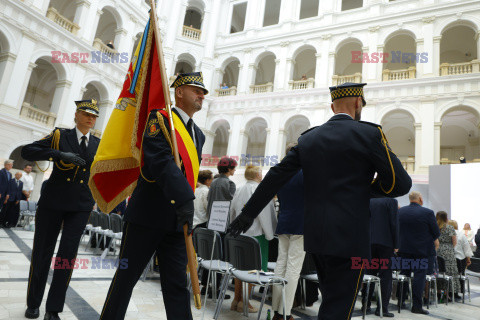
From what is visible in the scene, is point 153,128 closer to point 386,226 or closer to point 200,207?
point 200,207

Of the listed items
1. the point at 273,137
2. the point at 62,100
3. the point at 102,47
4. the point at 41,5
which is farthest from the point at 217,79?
the point at 41,5

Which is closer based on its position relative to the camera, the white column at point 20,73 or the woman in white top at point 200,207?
the woman in white top at point 200,207

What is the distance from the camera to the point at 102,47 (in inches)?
685

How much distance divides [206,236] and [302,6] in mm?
23242

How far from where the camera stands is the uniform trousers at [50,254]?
2.91 meters

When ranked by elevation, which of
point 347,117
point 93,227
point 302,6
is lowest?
point 93,227

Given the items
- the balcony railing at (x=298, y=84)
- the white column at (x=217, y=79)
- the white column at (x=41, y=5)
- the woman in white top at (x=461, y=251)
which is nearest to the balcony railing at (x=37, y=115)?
the white column at (x=41, y=5)

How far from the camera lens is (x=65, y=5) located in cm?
1959

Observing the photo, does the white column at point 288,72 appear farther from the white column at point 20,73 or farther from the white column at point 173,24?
the white column at point 20,73

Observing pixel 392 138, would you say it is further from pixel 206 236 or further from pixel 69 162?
pixel 69 162

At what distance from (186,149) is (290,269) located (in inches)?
86.1

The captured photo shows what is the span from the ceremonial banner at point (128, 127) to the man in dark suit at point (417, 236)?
201 inches

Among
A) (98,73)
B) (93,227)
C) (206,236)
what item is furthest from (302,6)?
(206,236)

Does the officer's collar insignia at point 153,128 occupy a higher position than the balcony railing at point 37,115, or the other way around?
the balcony railing at point 37,115
